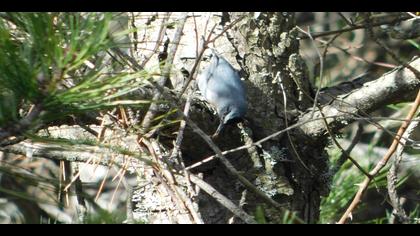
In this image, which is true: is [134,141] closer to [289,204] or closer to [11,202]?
[289,204]

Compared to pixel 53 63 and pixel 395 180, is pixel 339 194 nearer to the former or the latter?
pixel 395 180

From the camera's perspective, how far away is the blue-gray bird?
1.76m

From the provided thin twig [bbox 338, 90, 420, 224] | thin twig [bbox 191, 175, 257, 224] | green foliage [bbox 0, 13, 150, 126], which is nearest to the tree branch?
thin twig [bbox 338, 90, 420, 224]

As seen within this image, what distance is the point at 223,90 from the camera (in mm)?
1797

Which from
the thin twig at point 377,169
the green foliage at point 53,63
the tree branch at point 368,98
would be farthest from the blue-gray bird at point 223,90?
the green foliage at point 53,63

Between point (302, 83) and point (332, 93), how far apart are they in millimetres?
81

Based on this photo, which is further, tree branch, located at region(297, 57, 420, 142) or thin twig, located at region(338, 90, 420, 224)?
tree branch, located at region(297, 57, 420, 142)

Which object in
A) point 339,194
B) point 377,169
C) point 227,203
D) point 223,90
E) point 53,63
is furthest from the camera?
point 339,194

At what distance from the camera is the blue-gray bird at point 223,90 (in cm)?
176

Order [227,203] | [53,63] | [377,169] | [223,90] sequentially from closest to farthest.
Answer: [53,63] < [227,203] < [377,169] < [223,90]

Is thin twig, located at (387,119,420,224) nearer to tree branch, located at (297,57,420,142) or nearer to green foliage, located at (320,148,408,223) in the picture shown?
tree branch, located at (297,57,420,142)

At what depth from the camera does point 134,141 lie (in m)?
1.59

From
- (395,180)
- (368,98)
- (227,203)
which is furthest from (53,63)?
(368,98)
